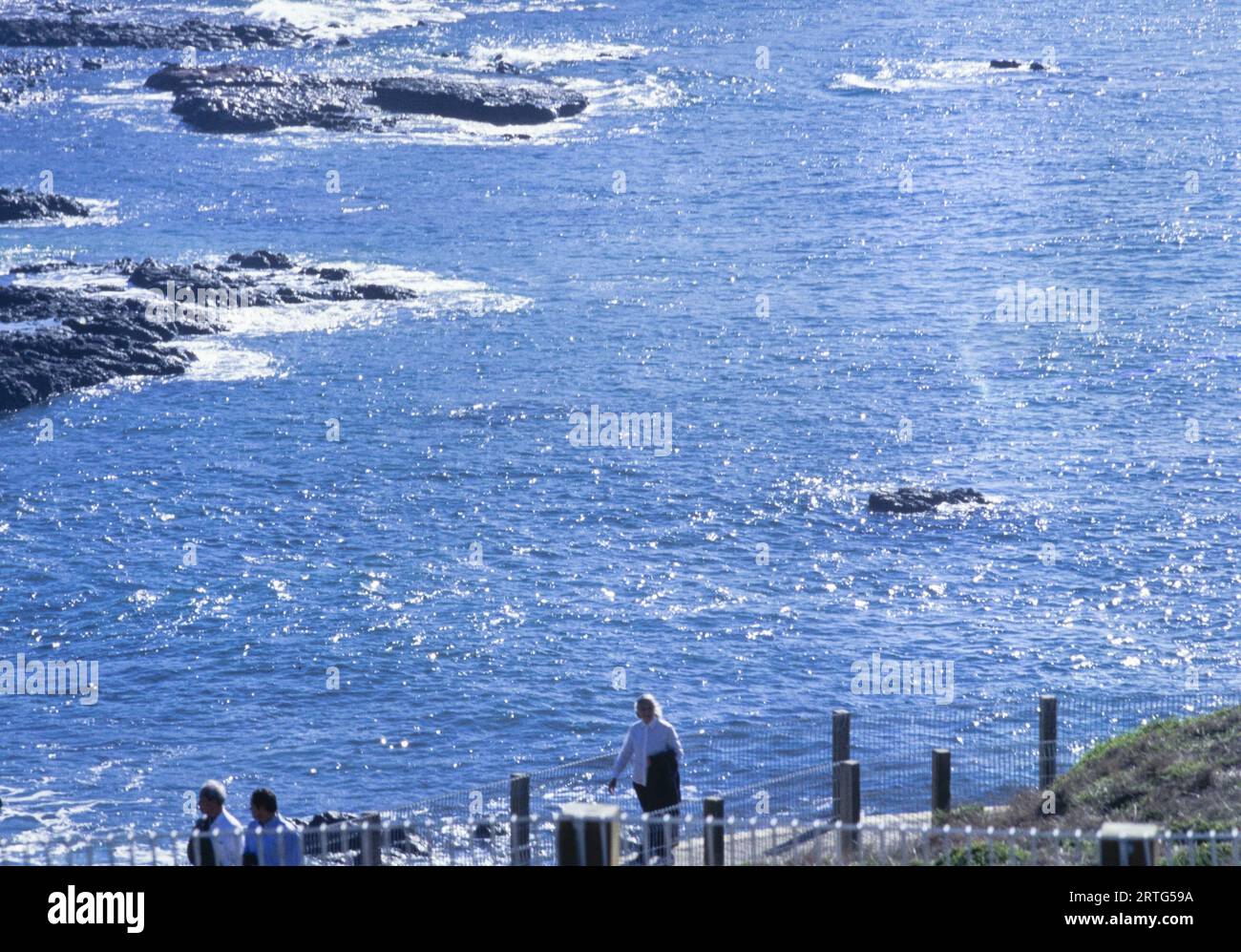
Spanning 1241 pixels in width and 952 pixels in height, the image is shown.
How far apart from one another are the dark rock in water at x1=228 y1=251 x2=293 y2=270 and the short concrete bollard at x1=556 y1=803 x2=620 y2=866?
6662 centimetres

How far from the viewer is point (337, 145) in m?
105

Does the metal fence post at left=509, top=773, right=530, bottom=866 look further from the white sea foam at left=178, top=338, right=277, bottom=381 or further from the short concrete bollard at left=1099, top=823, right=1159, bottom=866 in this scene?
the white sea foam at left=178, top=338, right=277, bottom=381

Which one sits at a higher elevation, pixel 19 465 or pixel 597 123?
pixel 597 123

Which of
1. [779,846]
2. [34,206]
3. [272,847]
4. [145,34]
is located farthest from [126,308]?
[145,34]

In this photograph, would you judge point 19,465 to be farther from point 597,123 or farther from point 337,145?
point 597,123

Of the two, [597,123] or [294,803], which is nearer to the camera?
[294,803]

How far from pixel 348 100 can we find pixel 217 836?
100720mm

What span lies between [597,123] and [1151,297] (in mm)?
40723

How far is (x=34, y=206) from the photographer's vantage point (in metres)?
86.9

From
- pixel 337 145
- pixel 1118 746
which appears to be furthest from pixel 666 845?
pixel 337 145

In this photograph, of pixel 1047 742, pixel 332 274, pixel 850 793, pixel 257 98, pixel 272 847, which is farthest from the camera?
pixel 257 98

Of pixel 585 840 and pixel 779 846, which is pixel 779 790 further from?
pixel 585 840
